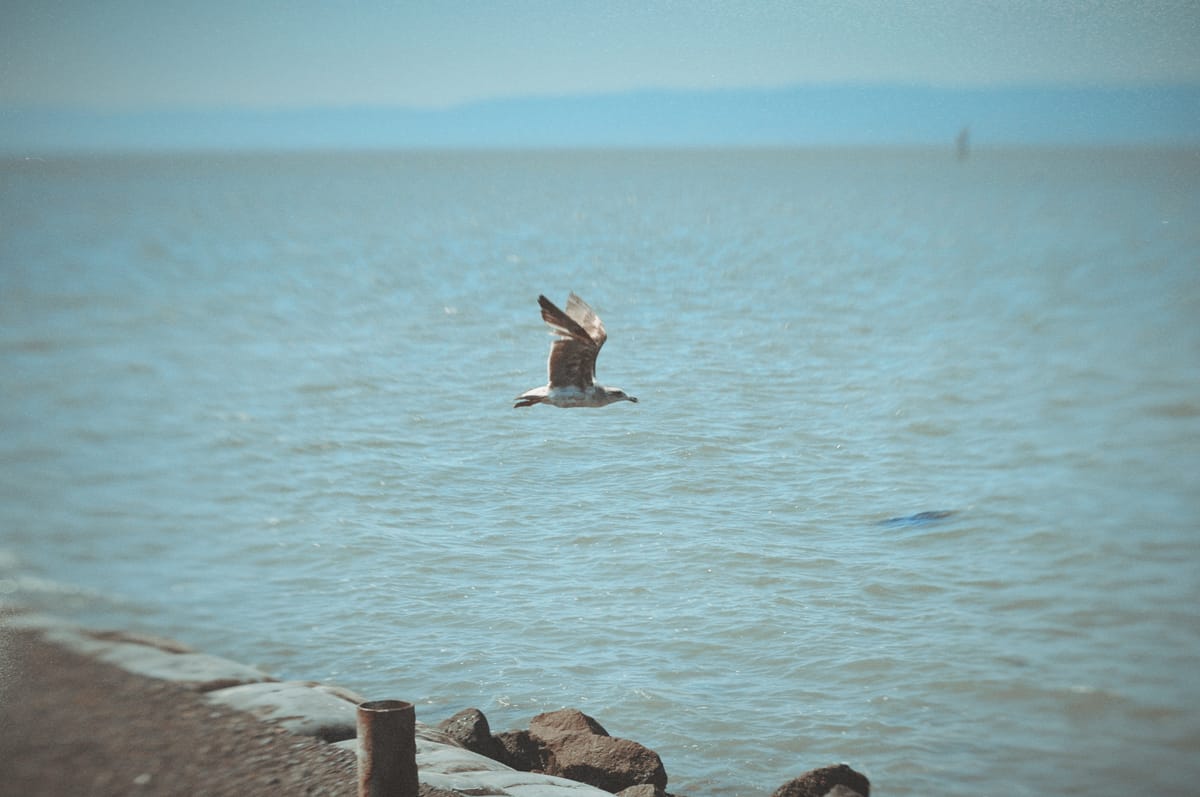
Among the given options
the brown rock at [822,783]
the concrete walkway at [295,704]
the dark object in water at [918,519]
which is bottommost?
the brown rock at [822,783]

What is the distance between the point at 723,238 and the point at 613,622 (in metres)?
45.6

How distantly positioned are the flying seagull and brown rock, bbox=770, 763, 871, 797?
2.69 metres

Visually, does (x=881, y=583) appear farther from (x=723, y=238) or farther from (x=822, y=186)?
(x=822, y=186)

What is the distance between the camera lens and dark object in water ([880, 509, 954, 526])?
1121 cm

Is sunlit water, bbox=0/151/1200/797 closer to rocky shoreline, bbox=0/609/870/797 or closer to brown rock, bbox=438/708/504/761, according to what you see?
rocky shoreline, bbox=0/609/870/797

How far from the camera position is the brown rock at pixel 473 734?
638 cm

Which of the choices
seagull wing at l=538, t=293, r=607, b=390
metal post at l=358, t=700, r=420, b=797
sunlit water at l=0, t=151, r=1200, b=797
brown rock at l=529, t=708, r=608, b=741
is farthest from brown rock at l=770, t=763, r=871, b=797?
seagull wing at l=538, t=293, r=607, b=390

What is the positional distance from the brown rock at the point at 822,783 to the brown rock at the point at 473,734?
152cm

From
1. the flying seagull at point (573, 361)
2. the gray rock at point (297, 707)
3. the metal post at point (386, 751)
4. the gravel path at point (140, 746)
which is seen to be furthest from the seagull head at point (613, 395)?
the metal post at point (386, 751)

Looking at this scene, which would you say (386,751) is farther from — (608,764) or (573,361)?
(573,361)

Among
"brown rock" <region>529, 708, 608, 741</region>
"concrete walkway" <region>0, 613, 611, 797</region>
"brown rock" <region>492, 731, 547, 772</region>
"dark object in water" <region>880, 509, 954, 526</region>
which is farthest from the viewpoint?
"dark object in water" <region>880, 509, 954, 526</region>

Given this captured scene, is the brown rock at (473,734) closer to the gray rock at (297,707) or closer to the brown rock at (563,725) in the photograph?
the brown rock at (563,725)

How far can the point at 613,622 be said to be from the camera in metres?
9.05

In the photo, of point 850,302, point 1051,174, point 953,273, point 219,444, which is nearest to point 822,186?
point 1051,174
